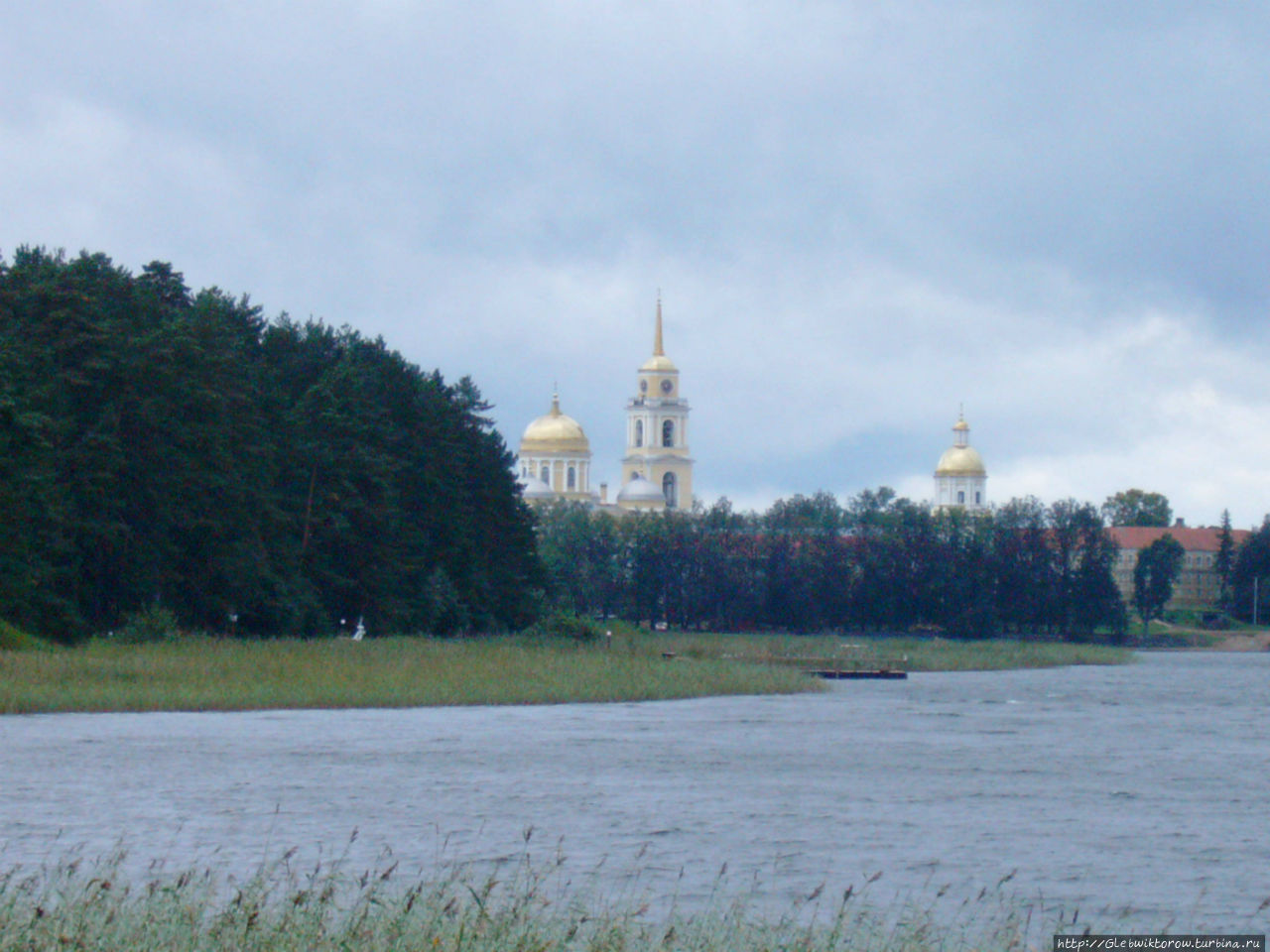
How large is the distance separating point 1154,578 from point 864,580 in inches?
1494

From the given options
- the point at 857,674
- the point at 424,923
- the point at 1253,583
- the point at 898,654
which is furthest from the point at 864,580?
the point at 424,923

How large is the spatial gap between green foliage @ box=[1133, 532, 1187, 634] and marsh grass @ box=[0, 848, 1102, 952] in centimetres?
15921

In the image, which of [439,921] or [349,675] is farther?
[349,675]

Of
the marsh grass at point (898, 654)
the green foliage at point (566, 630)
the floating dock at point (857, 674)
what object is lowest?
the floating dock at point (857, 674)

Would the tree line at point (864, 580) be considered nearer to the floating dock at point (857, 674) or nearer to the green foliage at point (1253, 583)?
the green foliage at point (1253, 583)

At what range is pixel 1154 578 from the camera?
7062 inches

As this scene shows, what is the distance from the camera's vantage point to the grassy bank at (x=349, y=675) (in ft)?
161

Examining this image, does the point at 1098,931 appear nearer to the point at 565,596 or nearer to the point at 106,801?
the point at 106,801

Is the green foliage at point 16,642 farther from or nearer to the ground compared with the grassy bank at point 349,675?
farther from the ground

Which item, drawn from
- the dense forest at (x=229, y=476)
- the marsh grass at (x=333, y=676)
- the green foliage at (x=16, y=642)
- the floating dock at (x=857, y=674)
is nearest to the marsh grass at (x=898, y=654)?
the floating dock at (x=857, y=674)

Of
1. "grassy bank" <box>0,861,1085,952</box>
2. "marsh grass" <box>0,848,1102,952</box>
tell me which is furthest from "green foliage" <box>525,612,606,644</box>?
"grassy bank" <box>0,861,1085,952</box>

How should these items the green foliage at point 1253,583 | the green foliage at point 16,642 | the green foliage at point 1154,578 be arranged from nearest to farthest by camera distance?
the green foliage at point 16,642 < the green foliage at point 1154,578 < the green foliage at point 1253,583

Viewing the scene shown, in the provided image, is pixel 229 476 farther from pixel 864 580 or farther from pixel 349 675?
pixel 864 580

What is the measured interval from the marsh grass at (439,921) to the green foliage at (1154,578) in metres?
159
